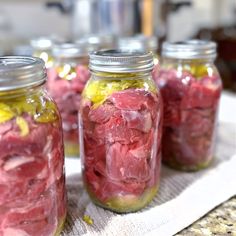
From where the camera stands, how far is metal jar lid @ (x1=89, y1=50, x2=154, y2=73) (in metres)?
0.44

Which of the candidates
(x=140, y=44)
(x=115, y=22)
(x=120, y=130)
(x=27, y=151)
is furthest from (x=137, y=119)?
(x=115, y=22)

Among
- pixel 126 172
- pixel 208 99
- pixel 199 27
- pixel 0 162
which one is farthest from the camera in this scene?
pixel 199 27

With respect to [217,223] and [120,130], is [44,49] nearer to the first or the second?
[120,130]

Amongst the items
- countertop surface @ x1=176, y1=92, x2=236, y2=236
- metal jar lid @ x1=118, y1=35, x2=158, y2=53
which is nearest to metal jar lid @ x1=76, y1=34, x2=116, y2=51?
metal jar lid @ x1=118, y1=35, x2=158, y2=53

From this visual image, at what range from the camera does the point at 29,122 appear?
380 millimetres

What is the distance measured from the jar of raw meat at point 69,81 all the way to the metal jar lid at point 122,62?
17cm

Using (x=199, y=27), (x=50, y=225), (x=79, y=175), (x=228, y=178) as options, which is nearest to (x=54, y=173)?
(x=50, y=225)

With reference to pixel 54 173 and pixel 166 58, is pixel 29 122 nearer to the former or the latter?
pixel 54 173

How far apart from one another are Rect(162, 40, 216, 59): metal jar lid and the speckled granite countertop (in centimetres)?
23

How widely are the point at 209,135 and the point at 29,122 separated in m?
0.33

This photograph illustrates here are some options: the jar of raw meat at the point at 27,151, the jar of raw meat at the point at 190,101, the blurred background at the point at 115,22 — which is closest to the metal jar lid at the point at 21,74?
the jar of raw meat at the point at 27,151

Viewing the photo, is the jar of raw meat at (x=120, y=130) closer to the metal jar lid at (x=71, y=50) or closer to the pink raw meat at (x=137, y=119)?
the pink raw meat at (x=137, y=119)

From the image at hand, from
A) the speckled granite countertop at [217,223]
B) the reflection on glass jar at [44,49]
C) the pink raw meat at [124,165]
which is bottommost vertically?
the speckled granite countertop at [217,223]

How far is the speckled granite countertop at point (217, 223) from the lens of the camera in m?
0.43
